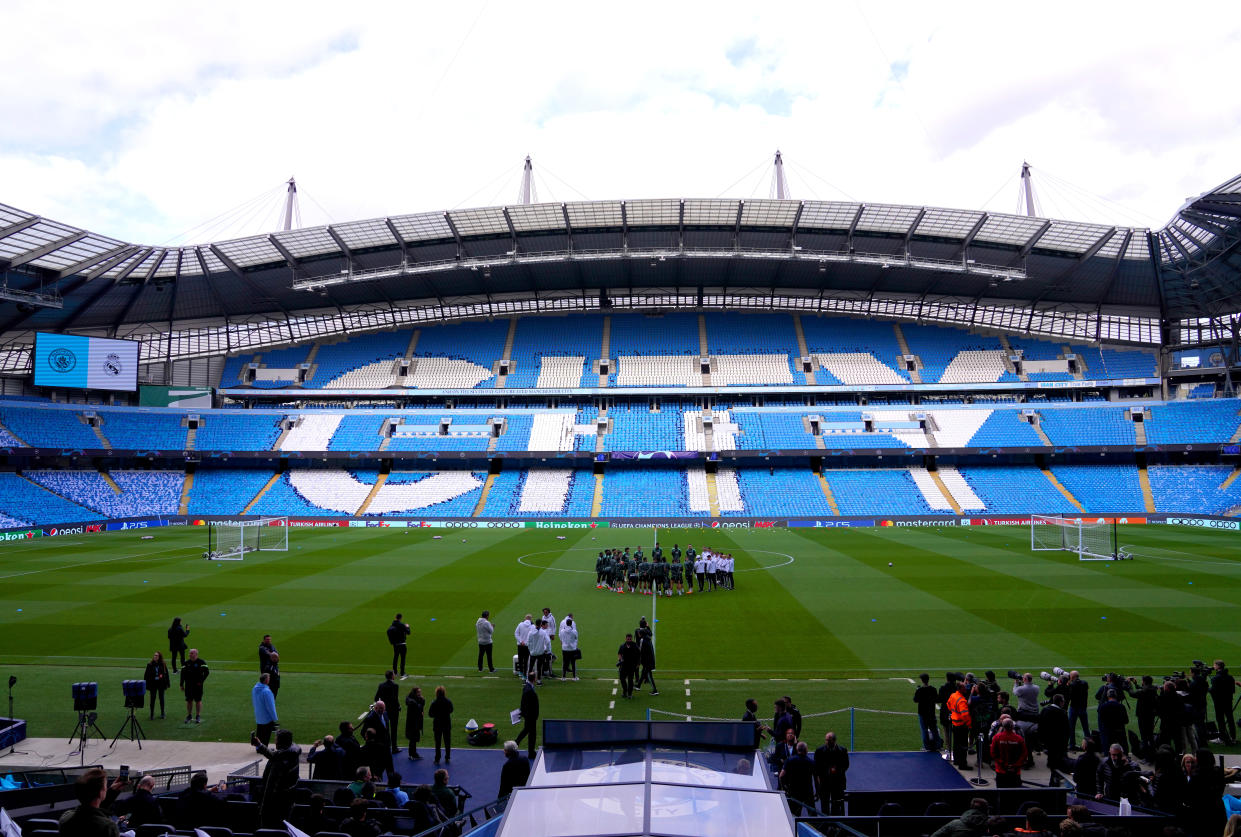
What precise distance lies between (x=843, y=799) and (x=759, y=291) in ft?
199

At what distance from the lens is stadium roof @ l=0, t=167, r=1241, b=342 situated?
46.6 metres

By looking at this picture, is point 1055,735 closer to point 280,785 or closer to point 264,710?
point 280,785

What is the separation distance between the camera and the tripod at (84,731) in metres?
11.5

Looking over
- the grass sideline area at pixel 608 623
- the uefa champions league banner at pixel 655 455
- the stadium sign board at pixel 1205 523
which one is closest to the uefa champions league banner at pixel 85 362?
the grass sideline area at pixel 608 623

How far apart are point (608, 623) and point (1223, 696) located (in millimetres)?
13853

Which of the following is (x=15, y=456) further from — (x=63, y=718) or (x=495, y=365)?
(x=63, y=718)

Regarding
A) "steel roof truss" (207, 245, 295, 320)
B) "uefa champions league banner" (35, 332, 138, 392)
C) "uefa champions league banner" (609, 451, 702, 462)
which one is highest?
"steel roof truss" (207, 245, 295, 320)

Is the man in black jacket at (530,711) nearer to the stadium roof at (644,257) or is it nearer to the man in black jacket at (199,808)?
the man in black jacket at (199,808)

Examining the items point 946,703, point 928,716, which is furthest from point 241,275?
point 946,703

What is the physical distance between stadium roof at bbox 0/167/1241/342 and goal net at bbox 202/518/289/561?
18.6m

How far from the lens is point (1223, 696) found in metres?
11.3

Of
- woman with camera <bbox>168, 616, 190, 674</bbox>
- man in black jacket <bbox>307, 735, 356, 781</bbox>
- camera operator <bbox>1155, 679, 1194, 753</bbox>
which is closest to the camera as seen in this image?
man in black jacket <bbox>307, 735, 356, 781</bbox>

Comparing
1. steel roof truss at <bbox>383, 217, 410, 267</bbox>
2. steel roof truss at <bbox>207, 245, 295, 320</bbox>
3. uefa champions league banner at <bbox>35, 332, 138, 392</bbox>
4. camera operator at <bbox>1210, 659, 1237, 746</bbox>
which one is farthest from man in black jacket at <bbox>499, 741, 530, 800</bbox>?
uefa champions league banner at <bbox>35, 332, 138, 392</bbox>

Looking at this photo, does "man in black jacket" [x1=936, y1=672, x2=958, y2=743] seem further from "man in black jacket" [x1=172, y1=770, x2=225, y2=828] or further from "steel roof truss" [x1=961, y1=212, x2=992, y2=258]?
"steel roof truss" [x1=961, y1=212, x2=992, y2=258]
